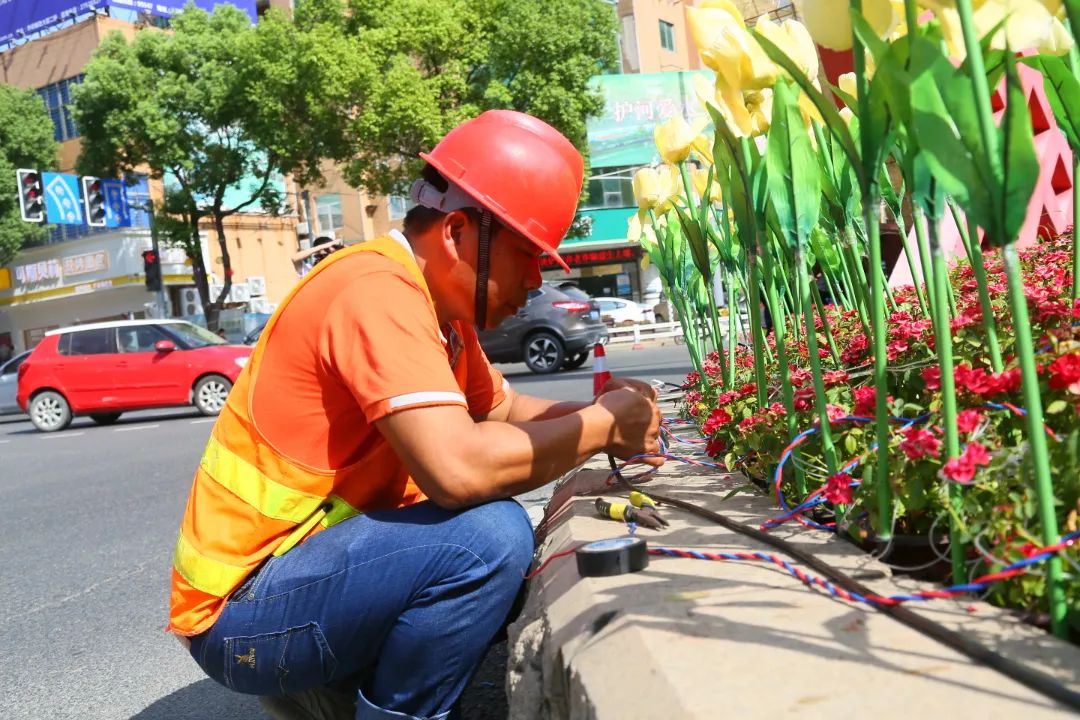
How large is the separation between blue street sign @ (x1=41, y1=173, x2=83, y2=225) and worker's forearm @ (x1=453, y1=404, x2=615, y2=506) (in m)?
24.1

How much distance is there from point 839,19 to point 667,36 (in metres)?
38.6

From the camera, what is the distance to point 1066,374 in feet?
4.45

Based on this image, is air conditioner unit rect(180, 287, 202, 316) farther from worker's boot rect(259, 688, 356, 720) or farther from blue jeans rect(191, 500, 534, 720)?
blue jeans rect(191, 500, 534, 720)

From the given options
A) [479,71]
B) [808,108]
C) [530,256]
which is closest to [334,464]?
[530,256]

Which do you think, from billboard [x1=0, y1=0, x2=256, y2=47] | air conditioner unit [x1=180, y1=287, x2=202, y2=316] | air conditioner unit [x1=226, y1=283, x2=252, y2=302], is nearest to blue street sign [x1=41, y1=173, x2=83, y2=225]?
air conditioner unit [x1=180, y1=287, x2=202, y2=316]

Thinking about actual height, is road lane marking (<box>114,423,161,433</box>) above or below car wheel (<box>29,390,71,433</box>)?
below

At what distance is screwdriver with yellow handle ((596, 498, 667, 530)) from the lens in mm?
2021

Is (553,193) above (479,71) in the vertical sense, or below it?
below

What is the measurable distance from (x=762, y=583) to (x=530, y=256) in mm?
836

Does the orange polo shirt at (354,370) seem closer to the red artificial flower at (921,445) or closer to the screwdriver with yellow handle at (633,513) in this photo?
the screwdriver with yellow handle at (633,513)

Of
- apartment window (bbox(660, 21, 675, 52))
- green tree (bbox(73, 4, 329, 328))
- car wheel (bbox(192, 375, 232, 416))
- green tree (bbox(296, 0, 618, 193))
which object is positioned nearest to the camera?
car wheel (bbox(192, 375, 232, 416))

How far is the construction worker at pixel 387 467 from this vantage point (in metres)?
1.81

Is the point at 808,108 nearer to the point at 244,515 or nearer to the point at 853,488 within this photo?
the point at 853,488

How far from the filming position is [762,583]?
1.53 meters
